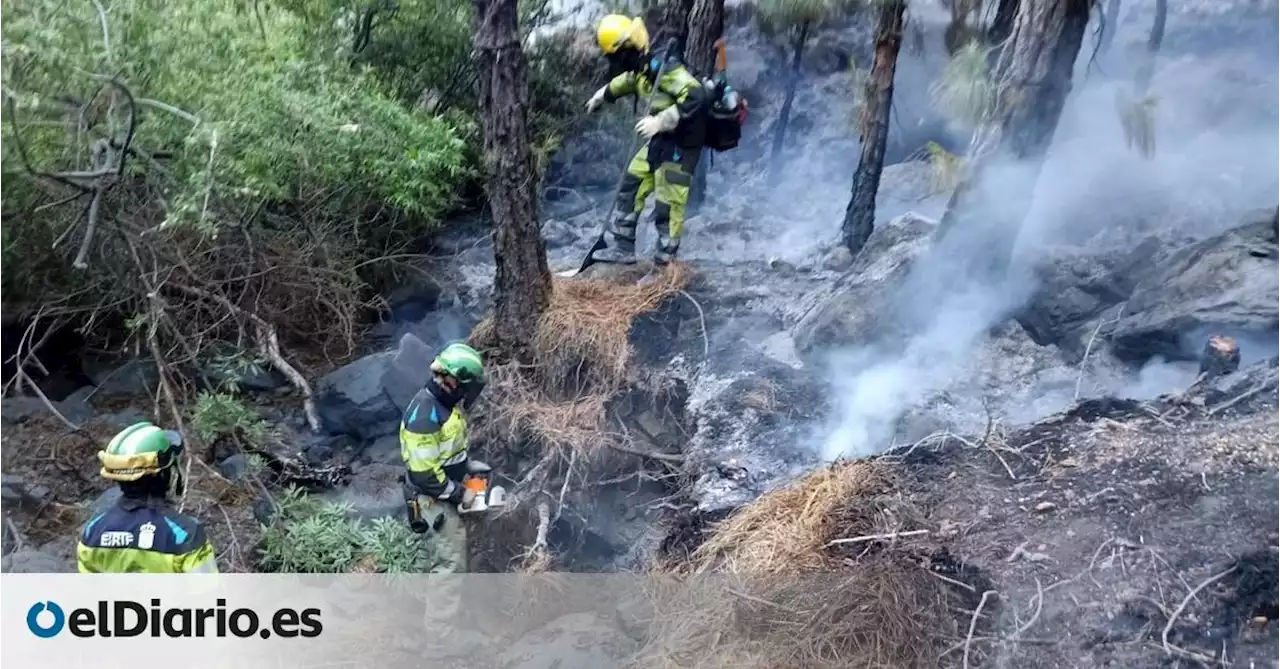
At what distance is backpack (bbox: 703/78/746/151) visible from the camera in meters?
4.95

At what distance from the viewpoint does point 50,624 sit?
2.85 metres

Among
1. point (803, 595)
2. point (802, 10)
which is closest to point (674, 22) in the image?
point (802, 10)

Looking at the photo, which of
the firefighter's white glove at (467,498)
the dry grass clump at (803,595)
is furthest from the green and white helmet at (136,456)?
the dry grass clump at (803,595)

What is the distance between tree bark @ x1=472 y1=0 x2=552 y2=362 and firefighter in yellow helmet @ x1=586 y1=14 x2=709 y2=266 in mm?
637

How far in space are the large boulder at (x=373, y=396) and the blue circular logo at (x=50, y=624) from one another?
197 centimetres

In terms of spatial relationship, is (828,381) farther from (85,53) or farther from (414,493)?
(85,53)

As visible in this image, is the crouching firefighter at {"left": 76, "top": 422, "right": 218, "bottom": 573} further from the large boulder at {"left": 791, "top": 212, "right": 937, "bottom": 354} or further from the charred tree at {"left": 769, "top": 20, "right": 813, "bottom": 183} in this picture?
the charred tree at {"left": 769, "top": 20, "right": 813, "bottom": 183}

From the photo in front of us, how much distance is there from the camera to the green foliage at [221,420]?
14.4ft

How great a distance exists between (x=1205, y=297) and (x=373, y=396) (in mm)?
3737

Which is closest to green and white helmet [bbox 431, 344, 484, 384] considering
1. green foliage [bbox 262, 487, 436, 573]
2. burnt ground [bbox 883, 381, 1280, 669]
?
green foliage [bbox 262, 487, 436, 573]

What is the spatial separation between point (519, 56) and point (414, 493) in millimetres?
1941

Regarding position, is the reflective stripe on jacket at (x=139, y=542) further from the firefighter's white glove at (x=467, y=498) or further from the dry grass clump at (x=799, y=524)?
the dry grass clump at (x=799, y=524)

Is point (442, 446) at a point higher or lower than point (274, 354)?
higher

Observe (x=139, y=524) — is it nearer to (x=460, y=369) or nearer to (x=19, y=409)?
(x=460, y=369)
